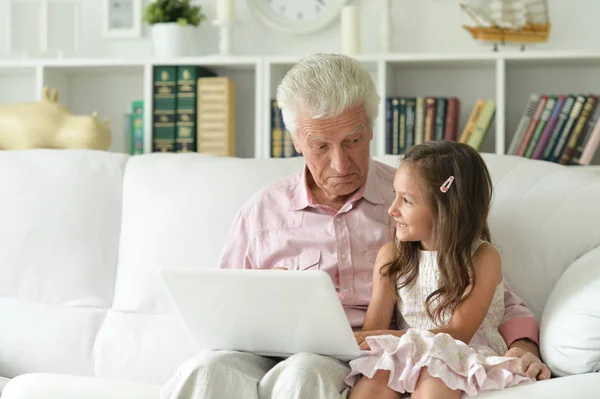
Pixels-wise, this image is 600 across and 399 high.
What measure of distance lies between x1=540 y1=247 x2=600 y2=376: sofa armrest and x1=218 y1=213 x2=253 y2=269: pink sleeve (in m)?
0.69

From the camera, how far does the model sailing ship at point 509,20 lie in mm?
2992

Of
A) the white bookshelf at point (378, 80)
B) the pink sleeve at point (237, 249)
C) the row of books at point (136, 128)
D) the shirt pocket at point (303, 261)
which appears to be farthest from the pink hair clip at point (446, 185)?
the row of books at point (136, 128)

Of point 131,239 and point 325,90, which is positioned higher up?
point 325,90

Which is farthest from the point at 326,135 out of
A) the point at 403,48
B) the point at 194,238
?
the point at 403,48

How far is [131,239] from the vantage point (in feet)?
7.48

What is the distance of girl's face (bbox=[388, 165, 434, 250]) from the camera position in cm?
178

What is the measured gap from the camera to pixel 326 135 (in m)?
1.97

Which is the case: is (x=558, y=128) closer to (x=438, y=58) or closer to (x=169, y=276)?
(x=438, y=58)

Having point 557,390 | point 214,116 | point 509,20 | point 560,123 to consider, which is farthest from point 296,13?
point 557,390

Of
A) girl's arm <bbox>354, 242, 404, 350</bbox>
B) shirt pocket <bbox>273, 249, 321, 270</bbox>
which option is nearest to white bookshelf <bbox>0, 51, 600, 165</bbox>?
shirt pocket <bbox>273, 249, 321, 270</bbox>

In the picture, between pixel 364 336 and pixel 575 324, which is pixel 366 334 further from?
pixel 575 324

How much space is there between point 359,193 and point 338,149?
122 millimetres

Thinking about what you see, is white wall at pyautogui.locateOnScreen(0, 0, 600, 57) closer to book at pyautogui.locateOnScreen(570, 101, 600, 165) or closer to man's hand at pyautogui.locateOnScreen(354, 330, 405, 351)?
book at pyautogui.locateOnScreen(570, 101, 600, 165)

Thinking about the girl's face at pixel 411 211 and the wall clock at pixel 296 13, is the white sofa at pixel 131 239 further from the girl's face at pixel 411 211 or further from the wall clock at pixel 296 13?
the wall clock at pixel 296 13
